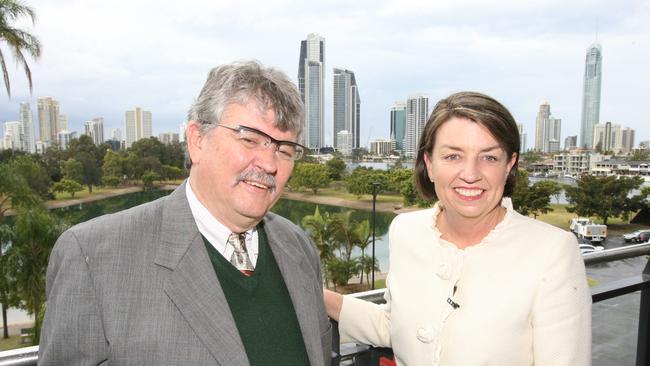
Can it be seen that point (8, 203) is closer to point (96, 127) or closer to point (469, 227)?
point (469, 227)

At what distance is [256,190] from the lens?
1.10 metres

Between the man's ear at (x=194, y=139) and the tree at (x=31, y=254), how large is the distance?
1658cm

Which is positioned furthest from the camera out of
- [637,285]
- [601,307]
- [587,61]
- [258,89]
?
[587,61]

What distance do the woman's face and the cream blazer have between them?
10 cm

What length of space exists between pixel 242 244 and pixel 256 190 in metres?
0.19

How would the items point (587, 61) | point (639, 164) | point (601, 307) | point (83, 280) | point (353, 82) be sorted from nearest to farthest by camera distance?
point (83, 280), point (601, 307), point (639, 164), point (587, 61), point (353, 82)

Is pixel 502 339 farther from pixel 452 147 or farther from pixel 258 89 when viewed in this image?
pixel 258 89

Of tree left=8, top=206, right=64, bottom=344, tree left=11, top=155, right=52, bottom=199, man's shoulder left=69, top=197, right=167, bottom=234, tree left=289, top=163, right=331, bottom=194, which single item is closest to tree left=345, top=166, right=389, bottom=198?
tree left=289, top=163, right=331, bottom=194

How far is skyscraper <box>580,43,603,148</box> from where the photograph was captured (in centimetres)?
3214

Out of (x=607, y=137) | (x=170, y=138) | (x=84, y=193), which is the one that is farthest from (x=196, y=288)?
(x=84, y=193)

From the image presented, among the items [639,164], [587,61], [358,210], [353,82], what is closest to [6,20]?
[639,164]

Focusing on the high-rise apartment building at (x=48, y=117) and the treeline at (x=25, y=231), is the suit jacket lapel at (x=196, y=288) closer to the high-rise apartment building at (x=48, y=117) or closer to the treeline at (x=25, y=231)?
the treeline at (x=25, y=231)

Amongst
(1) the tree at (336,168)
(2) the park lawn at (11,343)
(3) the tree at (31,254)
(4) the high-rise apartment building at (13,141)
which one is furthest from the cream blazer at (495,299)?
(1) the tree at (336,168)

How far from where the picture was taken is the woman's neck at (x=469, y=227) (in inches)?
51.9
